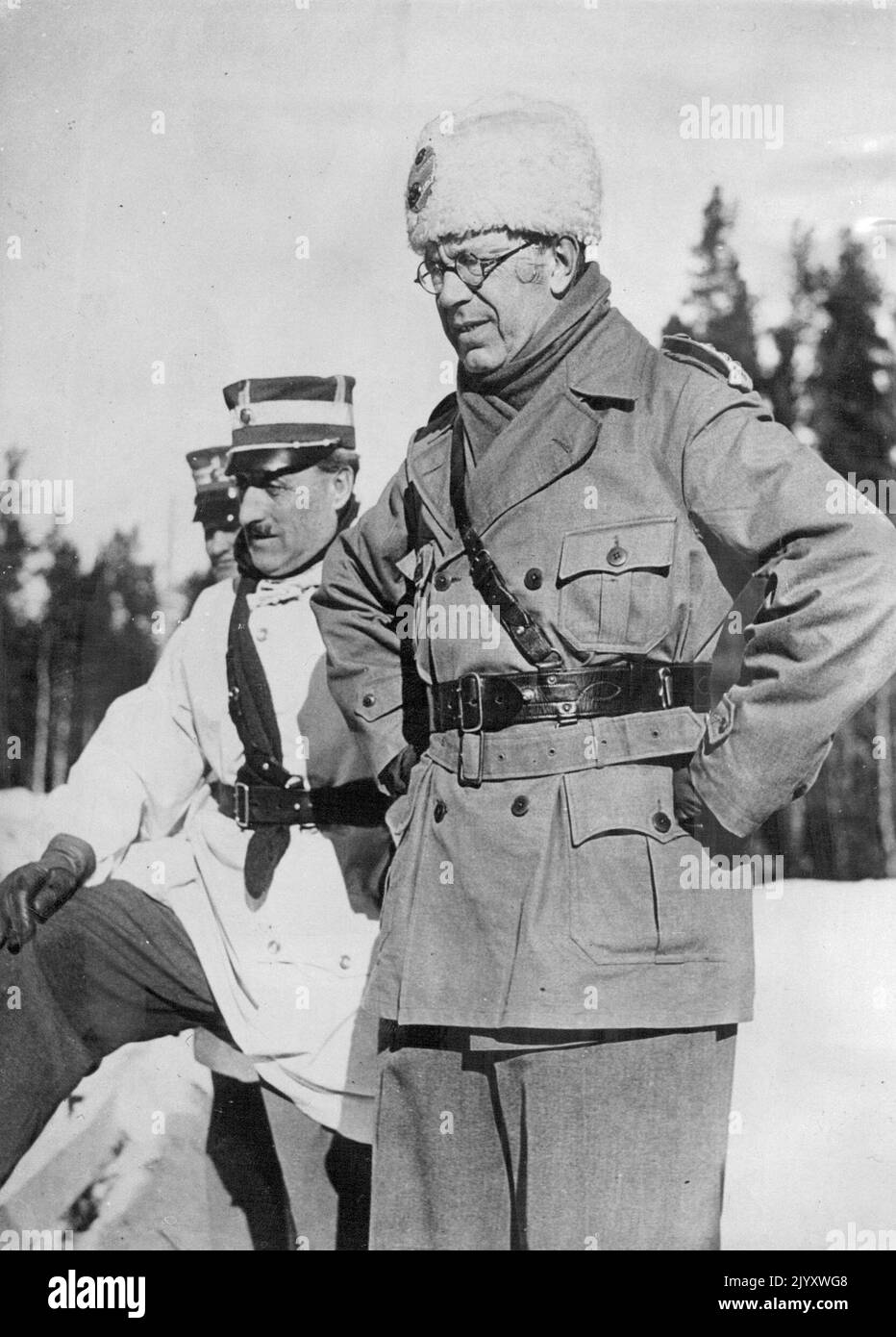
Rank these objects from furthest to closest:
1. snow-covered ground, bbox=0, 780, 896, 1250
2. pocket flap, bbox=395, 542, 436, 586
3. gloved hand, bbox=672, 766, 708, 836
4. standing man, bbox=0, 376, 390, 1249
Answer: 1. standing man, bbox=0, 376, 390, 1249
2. snow-covered ground, bbox=0, 780, 896, 1250
3. pocket flap, bbox=395, 542, 436, 586
4. gloved hand, bbox=672, 766, 708, 836

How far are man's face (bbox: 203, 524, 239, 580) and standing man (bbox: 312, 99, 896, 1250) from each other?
58cm

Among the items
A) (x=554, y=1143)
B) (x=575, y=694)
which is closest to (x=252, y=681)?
(x=575, y=694)

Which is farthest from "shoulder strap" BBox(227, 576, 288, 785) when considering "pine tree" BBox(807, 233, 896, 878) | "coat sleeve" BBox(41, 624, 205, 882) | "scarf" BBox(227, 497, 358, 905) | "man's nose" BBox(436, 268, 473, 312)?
"pine tree" BBox(807, 233, 896, 878)

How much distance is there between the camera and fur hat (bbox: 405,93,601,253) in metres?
2.59

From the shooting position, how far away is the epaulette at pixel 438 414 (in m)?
2.98

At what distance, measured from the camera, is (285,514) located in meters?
3.15

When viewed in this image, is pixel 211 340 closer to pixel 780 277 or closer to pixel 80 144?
pixel 80 144

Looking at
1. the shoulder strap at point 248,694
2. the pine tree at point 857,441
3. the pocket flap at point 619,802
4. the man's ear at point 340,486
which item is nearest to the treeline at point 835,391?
the pine tree at point 857,441

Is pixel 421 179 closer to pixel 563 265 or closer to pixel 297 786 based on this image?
pixel 563 265

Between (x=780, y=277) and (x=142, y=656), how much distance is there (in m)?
1.59

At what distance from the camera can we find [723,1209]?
289 centimetres

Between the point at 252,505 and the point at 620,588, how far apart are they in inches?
37.6

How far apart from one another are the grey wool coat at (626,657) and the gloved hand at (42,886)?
79 cm

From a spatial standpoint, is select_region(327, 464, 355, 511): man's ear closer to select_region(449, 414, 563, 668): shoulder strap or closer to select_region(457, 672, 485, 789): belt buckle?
select_region(449, 414, 563, 668): shoulder strap
